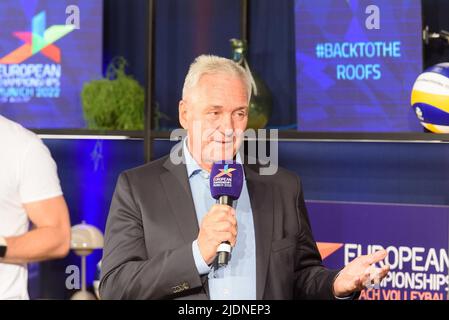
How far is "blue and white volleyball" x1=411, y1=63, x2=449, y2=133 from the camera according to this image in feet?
10.2

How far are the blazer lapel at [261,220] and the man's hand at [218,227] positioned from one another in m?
0.22

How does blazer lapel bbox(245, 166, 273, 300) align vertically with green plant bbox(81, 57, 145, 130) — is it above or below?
below

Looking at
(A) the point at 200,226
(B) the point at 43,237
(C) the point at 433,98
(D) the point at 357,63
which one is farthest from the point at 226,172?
(D) the point at 357,63

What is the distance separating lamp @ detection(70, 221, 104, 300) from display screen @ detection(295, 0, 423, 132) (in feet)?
3.29

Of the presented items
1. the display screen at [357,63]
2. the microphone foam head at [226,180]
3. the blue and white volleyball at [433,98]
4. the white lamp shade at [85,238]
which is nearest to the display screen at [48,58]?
the white lamp shade at [85,238]

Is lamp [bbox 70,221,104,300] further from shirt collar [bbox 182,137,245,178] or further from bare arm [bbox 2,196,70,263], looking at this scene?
shirt collar [bbox 182,137,245,178]

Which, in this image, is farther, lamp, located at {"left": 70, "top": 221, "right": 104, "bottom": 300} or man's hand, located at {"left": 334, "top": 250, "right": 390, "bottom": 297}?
lamp, located at {"left": 70, "top": 221, "right": 104, "bottom": 300}

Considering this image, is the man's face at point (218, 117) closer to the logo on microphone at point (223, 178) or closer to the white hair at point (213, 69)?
the white hair at point (213, 69)

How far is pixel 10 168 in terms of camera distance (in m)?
2.21

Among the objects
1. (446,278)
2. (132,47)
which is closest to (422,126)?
(446,278)

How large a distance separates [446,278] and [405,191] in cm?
45

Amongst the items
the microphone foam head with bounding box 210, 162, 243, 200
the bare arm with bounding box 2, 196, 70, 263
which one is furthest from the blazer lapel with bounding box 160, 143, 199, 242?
the bare arm with bounding box 2, 196, 70, 263

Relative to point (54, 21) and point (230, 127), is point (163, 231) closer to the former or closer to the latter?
point (230, 127)

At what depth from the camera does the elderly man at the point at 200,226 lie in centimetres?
196
